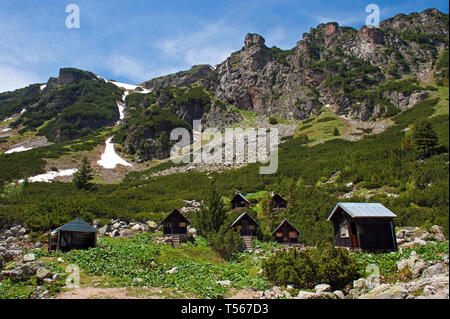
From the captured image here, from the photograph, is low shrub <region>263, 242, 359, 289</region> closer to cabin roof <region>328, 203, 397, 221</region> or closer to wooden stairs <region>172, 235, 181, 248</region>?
cabin roof <region>328, 203, 397, 221</region>

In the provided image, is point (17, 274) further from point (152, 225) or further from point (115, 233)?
point (152, 225)

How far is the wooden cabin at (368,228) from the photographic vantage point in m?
18.3

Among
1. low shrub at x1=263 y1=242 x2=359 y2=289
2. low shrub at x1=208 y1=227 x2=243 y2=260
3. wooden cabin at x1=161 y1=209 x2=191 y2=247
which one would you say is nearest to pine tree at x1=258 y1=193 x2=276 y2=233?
low shrub at x1=208 y1=227 x2=243 y2=260

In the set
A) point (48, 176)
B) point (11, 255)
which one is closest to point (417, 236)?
point (11, 255)

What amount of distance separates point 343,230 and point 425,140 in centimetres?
2670

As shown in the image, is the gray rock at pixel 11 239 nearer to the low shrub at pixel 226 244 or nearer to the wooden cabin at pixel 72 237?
the wooden cabin at pixel 72 237

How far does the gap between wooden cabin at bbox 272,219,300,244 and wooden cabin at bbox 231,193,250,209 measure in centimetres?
998

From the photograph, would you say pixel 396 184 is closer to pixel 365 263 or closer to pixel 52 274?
pixel 365 263

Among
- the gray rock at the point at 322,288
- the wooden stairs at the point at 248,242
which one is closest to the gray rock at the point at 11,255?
the wooden stairs at the point at 248,242

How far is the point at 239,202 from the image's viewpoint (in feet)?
115

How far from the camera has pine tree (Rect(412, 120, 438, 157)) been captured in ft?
126

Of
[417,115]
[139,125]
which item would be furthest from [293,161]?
[139,125]

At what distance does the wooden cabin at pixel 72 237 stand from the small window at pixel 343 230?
16052 mm

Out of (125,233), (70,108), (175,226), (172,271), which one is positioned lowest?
(172,271)
